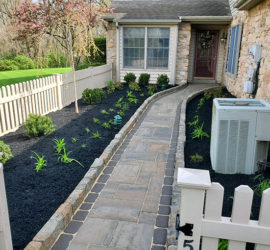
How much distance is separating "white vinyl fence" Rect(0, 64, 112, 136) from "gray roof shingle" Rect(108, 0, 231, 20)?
14.9ft

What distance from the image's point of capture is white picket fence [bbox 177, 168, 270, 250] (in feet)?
5.36

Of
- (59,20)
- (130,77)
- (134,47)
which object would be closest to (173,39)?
(134,47)

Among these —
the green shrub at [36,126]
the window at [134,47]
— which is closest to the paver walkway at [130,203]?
the green shrub at [36,126]

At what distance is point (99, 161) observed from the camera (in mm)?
4332

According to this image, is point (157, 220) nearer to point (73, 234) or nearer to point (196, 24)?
point (73, 234)

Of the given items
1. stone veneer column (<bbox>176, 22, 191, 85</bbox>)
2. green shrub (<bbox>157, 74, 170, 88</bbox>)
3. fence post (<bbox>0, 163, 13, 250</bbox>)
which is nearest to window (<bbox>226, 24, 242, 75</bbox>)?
stone veneer column (<bbox>176, 22, 191, 85</bbox>)

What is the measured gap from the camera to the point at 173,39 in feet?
39.9

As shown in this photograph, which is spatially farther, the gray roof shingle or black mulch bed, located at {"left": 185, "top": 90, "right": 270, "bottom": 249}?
the gray roof shingle

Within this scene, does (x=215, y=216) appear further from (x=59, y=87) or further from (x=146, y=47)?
(x=146, y=47)

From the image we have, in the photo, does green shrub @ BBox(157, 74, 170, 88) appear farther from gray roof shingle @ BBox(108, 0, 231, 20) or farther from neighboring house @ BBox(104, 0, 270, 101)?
gray roof shingle @ BBox(108, 0, 231, 20)

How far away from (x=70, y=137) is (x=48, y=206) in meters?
2.43

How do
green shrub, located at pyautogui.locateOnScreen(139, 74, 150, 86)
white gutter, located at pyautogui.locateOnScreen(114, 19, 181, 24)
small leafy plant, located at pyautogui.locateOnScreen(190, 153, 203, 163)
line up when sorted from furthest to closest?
green shrub, located at pyautogui.locateOnScreen(139, 74, 150, 86)
white gutter, located at pyautogui.locateOnScreen(114, 19, 181, 24)
small leafy plant, located at pyautogui.locateOnScreen(190, 153, 203, 163)

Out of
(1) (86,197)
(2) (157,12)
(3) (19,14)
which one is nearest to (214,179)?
(1) (86,197)

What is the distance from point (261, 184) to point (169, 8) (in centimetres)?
1179
